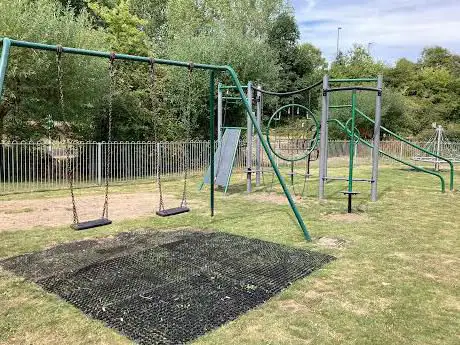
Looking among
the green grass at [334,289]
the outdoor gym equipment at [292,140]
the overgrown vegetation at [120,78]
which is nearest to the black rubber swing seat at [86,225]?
the green grass at [334,289]

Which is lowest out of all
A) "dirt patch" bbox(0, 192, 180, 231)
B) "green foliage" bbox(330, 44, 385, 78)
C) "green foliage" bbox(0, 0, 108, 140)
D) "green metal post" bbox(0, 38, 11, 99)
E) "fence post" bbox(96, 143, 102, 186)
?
"dirt patch" bbox(0, 192, 180, 231)

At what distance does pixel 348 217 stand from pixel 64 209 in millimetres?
4775

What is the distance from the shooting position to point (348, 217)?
6.69 metres

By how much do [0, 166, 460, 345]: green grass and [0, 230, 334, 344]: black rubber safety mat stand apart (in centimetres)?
14

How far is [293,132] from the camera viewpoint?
2562 centimetres

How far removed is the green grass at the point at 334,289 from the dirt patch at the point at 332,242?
75 millimetres

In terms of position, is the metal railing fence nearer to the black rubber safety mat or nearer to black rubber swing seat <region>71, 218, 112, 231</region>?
black rubber swing seat <region>71, 218, 112, 231</region>

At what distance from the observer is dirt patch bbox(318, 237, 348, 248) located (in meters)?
5.04

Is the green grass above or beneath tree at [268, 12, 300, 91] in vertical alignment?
beneath

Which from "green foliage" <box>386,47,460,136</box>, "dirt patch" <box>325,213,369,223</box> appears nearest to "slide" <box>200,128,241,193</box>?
"dirt patch" <box>325,213,369,223</box>

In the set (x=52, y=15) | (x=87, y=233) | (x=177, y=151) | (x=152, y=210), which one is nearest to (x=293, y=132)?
(x=177, y=151)

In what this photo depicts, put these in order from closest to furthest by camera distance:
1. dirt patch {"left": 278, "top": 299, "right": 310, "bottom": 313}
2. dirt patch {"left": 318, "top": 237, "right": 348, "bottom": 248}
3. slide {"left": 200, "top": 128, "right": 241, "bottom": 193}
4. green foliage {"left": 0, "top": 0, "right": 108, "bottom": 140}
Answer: dirt patch {"left": 278, "top": 299, "right": 310, "bottom": 313} < dirt patch {"left": 318, "top": 237, "right": 348, "bottom": 248} < slide {"left": 200, "top": 128, "right": 241, "bottom": 193} < green foliage {"left": 0, "top": 0, "right": 108, "bottom": 140}

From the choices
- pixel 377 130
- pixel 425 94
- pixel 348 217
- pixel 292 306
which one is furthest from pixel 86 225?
pixel 425 94

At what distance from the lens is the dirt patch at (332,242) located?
5044 millimetres
